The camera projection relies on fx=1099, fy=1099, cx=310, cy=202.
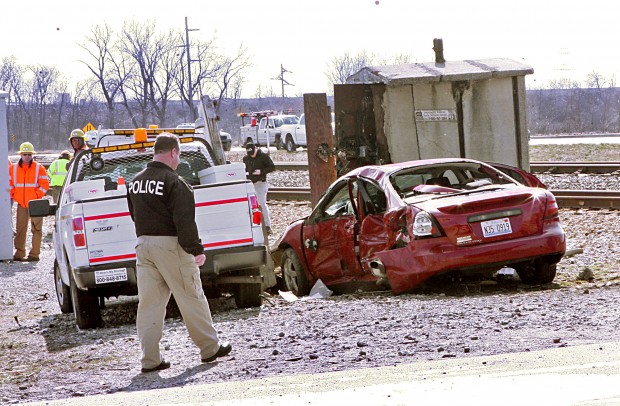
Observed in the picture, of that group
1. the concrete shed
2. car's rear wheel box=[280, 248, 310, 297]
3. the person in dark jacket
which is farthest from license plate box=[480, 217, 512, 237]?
the person in dark jacket

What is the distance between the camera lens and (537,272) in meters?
10.9

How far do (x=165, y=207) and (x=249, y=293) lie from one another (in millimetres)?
3108

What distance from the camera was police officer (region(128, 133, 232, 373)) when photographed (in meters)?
7.83

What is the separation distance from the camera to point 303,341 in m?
8.19

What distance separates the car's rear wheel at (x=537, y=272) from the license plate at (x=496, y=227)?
711 millimetres

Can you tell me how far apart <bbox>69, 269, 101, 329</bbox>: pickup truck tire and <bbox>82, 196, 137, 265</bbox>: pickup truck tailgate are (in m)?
0.44

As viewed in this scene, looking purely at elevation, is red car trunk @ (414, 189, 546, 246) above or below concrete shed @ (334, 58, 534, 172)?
below

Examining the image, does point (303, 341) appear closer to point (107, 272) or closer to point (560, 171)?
point (107, 272)

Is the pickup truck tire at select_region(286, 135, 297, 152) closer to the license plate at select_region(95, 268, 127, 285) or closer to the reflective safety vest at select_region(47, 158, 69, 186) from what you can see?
the reflective safety vest at select_region(47, 158, 69, 186)

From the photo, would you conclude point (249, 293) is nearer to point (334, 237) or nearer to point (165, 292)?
point (334, 237)

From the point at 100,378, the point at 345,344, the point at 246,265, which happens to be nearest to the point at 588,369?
the point at 345,344

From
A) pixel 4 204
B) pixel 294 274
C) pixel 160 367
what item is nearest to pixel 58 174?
pixel 4 204

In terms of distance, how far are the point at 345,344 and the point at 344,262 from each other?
3656 mm

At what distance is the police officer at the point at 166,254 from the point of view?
25.7ft
